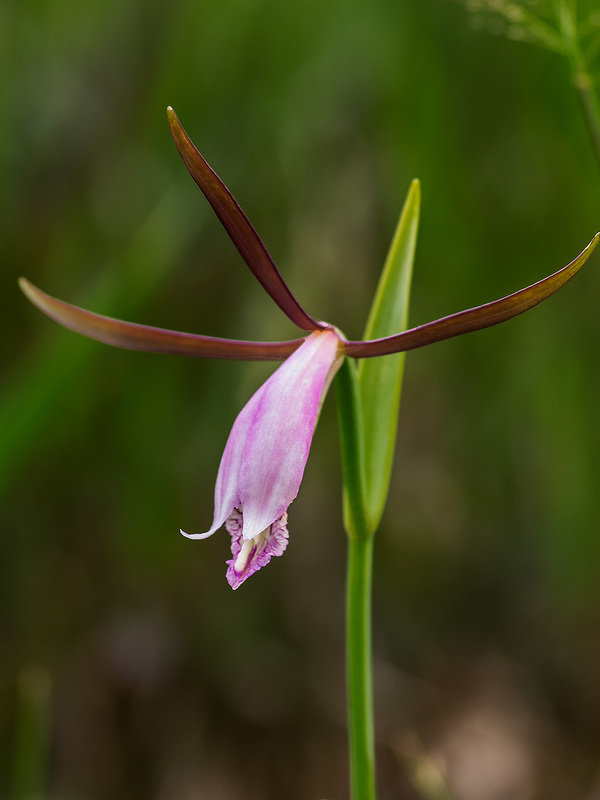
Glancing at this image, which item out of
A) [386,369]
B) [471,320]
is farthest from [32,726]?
Result: [471,320]

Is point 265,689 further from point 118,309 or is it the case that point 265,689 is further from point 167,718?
point 118,309

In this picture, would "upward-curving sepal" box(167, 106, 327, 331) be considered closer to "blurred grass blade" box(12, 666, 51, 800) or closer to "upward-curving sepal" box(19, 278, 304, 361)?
"upward-curving sepal" box(19, 278, 304, 361)

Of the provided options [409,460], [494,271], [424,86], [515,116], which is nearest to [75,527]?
[409,460]

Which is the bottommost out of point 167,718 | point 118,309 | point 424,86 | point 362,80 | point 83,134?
point 167,718

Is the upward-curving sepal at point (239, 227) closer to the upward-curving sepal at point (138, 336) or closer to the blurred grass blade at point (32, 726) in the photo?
the upward-curving sepal at point (138, 336)

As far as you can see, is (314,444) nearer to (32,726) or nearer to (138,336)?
(32,726)

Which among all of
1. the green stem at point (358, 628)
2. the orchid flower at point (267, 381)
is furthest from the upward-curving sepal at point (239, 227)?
the green stem at point (358, 628)

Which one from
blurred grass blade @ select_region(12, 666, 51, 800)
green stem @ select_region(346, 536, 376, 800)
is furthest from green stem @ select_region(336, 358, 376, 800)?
blurred grass blade @ select_region(12, 666, 51, 800)
